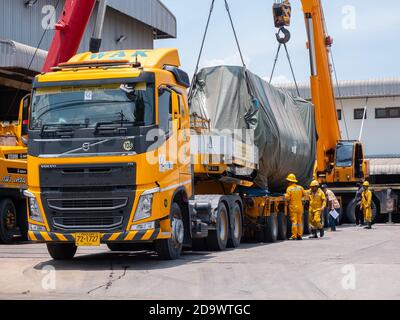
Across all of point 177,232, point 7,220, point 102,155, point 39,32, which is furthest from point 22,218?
point 39,32

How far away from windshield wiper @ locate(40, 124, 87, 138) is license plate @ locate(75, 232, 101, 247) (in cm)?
161

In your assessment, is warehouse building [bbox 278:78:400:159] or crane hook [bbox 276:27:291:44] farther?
warehouse building [bbox 278:78:400:159]

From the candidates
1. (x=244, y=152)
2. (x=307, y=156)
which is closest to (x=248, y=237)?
(x=244, y=152)

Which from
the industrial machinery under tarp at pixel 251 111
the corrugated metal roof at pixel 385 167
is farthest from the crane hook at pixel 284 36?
the corrugated metal roof at pixel 385 167

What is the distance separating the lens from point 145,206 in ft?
40.1

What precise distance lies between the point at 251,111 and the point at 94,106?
632 centimetres

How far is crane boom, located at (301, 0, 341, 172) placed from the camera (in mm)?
28406

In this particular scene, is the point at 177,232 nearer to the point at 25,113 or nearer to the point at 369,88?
the point at 25,113

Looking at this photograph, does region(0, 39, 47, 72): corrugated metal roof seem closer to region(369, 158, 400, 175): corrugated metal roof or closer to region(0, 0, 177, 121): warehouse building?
region(0, 0, 177, 121): warehouse building

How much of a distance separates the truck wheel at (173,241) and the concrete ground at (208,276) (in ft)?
0.68

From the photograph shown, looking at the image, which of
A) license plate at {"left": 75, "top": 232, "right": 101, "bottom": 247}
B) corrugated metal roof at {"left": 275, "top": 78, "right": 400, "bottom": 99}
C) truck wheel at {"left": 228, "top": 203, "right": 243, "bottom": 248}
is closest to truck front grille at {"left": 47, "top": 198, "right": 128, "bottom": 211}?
license plate at {"left": 75, "top": 232, "right": 101, "bottom": 247}

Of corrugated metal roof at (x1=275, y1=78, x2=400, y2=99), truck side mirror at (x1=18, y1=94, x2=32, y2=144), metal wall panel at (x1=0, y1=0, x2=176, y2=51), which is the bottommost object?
truck side mirror at (x1=18, y1=94, x2=32, y2=144)

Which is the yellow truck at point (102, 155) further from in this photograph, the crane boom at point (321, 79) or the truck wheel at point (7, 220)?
the crane boom at point (321, 79)

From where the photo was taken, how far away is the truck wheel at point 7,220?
58.7 feet
